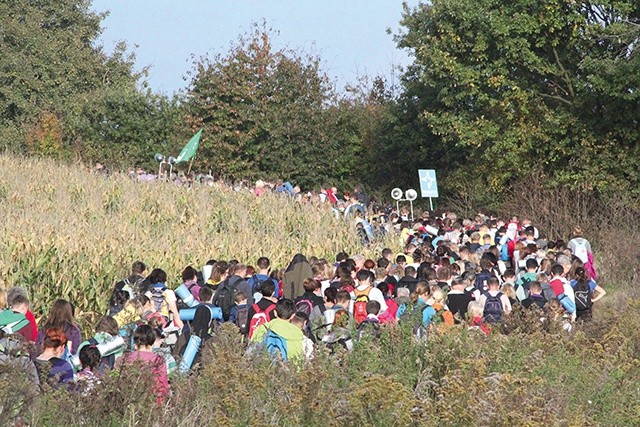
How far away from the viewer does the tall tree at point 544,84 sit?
32.4 metres

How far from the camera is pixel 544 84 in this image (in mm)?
35000

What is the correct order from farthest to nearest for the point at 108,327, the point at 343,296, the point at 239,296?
the point at 239,296, the point at 343,296, the point at 108,327

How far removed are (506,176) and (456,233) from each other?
1191 cm

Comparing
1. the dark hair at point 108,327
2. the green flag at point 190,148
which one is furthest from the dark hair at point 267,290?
the green flag at point 190,148

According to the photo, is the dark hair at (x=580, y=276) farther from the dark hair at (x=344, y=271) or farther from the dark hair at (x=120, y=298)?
the dark hair at (x=120, y=298)

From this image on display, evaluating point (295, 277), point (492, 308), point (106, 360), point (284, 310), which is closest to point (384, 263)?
point (295, 277)

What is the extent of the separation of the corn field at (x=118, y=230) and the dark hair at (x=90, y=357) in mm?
5984

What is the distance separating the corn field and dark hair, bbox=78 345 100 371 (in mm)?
5984

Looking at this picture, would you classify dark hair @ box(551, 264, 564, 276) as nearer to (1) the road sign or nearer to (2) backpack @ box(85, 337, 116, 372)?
(2) backpack @ box(85, 337, 116, 372)

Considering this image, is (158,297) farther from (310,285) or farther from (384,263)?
(384,263)

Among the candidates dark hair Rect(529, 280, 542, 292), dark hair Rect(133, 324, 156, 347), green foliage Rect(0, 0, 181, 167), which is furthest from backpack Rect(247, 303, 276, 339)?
green foliage Rect(0, 0, 181, 167)

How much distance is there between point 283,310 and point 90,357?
217 centimetres

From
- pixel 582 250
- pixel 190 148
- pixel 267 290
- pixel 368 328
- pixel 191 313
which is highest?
pixel 190 148

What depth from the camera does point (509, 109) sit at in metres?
34.5
